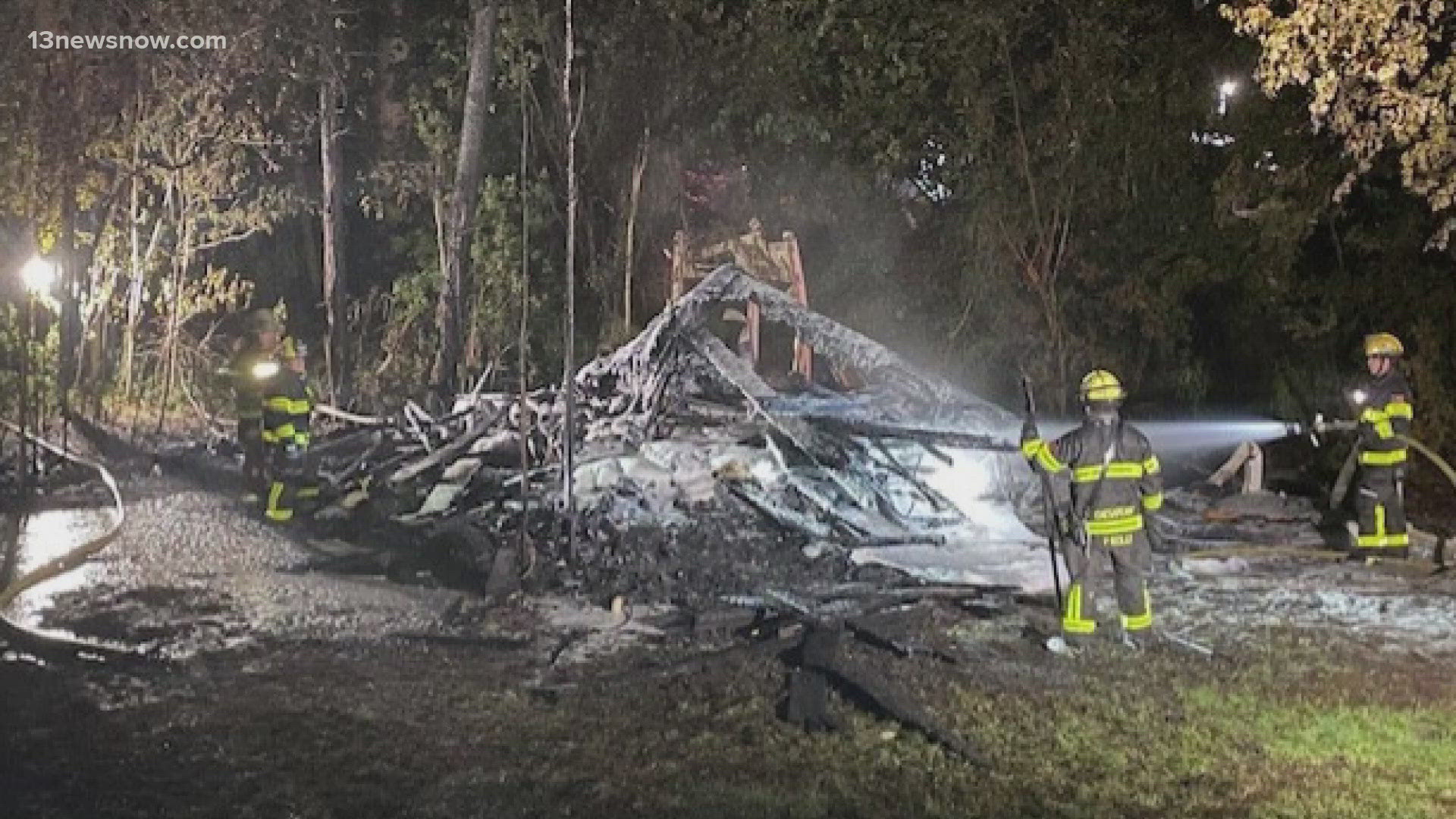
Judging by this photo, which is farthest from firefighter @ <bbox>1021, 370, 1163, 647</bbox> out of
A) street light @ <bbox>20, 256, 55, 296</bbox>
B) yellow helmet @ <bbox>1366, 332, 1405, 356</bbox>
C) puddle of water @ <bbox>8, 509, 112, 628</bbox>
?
street light @ <bbox>20, 256, 55, 296</bbox>

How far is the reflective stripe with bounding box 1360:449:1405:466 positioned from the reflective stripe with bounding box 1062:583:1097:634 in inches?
145

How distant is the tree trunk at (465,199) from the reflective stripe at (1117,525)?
496 inches

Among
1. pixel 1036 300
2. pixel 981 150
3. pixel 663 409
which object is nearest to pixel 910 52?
pixel 981 150

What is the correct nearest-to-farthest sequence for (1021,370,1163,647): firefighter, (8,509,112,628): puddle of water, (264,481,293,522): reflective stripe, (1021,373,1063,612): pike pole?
(1021,370,1163,647): firefighter
(1021,373,1063,612): pike pole
(8,509,112,628): puddle of water
(264,481,293,522): reflective stripe

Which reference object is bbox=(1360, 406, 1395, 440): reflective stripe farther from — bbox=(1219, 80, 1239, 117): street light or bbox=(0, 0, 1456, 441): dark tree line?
bbox=(1219, 80, 1239, 117): street light

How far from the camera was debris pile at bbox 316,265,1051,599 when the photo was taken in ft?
34.8

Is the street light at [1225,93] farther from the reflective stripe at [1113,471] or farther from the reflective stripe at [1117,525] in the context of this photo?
the reflective stripe at [1117,525]

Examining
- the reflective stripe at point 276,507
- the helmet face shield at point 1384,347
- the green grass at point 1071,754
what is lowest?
the green grass at point 1071,754

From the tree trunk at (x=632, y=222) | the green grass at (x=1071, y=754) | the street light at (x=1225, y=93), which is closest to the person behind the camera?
the green grass at (x=1071, y=754)

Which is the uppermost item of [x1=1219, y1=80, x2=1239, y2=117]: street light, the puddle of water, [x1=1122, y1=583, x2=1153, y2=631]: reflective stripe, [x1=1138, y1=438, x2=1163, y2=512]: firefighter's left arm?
[x1=1219, y1=80, x2=1239, y2=117]: street light

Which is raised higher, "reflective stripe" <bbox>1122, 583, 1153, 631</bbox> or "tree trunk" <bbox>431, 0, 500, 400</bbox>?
"tree trunk" <bbox>431, 0, 500, 400</bbox>

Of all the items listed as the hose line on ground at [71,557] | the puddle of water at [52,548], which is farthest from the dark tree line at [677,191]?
the puddle of water at [52,548]

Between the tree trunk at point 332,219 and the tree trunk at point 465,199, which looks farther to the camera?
the tree trunk at point 332,219

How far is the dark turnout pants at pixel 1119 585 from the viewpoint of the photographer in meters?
8.43
